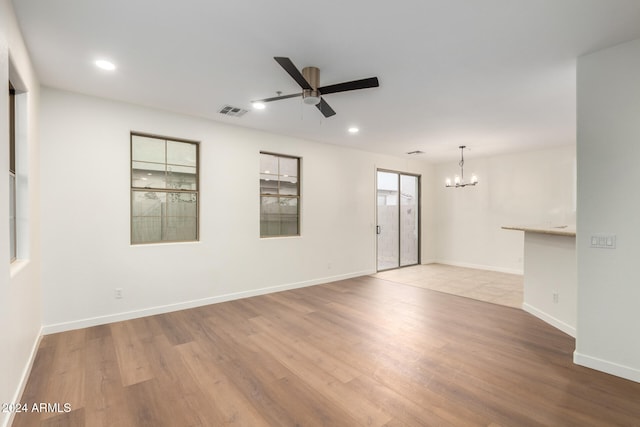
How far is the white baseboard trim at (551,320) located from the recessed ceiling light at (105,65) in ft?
18.0

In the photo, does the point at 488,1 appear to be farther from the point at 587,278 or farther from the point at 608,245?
the point at 587,278

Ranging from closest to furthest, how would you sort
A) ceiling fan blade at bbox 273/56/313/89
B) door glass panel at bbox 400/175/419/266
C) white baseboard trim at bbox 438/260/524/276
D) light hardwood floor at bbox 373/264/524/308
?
ceiling fan blade at bbox 273/56/313/89, light hardwood floor at bbox 373/264/524/308, white baseboard trim at bbox 438/260/524/276, door glass panel at bbox 400/175/419/266

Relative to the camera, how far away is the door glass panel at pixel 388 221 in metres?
7.12

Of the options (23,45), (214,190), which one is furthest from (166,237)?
(23,45)

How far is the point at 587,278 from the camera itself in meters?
2.62

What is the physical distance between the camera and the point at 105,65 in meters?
2.83

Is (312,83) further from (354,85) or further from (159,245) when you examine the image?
(159,245)

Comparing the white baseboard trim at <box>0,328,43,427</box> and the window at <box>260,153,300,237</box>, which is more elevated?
the window at <box>260,153,300,237</box>

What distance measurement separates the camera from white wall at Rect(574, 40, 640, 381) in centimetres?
239

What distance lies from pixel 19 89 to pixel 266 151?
304cm

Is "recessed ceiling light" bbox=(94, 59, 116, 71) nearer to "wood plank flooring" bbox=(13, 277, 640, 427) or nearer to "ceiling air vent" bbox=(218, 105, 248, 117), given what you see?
"ceiling air vent" bbox=(218, 105, 248, 117)

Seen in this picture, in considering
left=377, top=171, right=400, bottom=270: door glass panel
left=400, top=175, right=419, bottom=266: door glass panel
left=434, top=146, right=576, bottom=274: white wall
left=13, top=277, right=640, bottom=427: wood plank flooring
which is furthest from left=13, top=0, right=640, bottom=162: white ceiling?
left=400, top=175, right=419, bottom=266: door glass panel

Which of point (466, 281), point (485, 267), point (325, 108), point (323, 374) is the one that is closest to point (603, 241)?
point (323, 374)

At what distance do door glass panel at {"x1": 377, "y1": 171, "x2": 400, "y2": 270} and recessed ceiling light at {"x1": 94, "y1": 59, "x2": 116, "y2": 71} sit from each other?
5.40 meters
